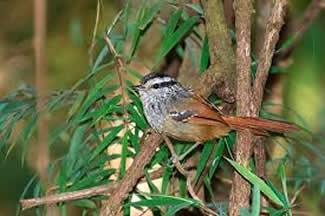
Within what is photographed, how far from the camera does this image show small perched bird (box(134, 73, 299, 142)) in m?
3.59

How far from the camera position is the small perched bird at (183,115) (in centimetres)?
359

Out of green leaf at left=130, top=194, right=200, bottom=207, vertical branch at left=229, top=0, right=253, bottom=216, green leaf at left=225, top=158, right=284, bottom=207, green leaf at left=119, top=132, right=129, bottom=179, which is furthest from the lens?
green leaf at left=119, top=132, right=129, bottom=179

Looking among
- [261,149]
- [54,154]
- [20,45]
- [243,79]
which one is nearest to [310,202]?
[261,149]

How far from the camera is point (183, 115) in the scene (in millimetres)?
3992

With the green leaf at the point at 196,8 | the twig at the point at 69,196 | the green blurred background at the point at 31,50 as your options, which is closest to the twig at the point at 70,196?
the twig at the point at 69,196

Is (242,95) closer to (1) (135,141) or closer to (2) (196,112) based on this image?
(2) (196,112)

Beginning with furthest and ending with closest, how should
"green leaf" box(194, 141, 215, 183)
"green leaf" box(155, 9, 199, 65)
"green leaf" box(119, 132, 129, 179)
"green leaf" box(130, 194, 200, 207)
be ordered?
"green leaf" box(155, 9, 199, 65)
"green leaf" box(119, 132, 129, 179)
"green leaf" box(194, 141, 215, 183)
"green leaf" box(130, 194, 200, 207)

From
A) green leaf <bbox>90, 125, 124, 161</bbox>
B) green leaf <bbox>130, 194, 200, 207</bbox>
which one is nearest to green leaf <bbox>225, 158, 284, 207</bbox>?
green leaf <bbox>130, 194, 200, 207</bbox>

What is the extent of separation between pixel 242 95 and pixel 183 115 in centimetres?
64

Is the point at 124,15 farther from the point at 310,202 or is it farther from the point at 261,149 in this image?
the point at 310,202

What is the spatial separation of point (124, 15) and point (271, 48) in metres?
0.82

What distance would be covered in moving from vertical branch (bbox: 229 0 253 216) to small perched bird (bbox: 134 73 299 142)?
6cm

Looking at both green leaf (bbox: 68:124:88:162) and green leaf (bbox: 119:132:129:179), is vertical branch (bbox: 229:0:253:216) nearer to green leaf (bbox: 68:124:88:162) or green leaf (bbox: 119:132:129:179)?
green leaf (bbox: 119:132:129:179)

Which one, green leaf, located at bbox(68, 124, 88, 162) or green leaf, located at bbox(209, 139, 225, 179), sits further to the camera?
green leaf, located at bbox(68, 124, 88, 162)
